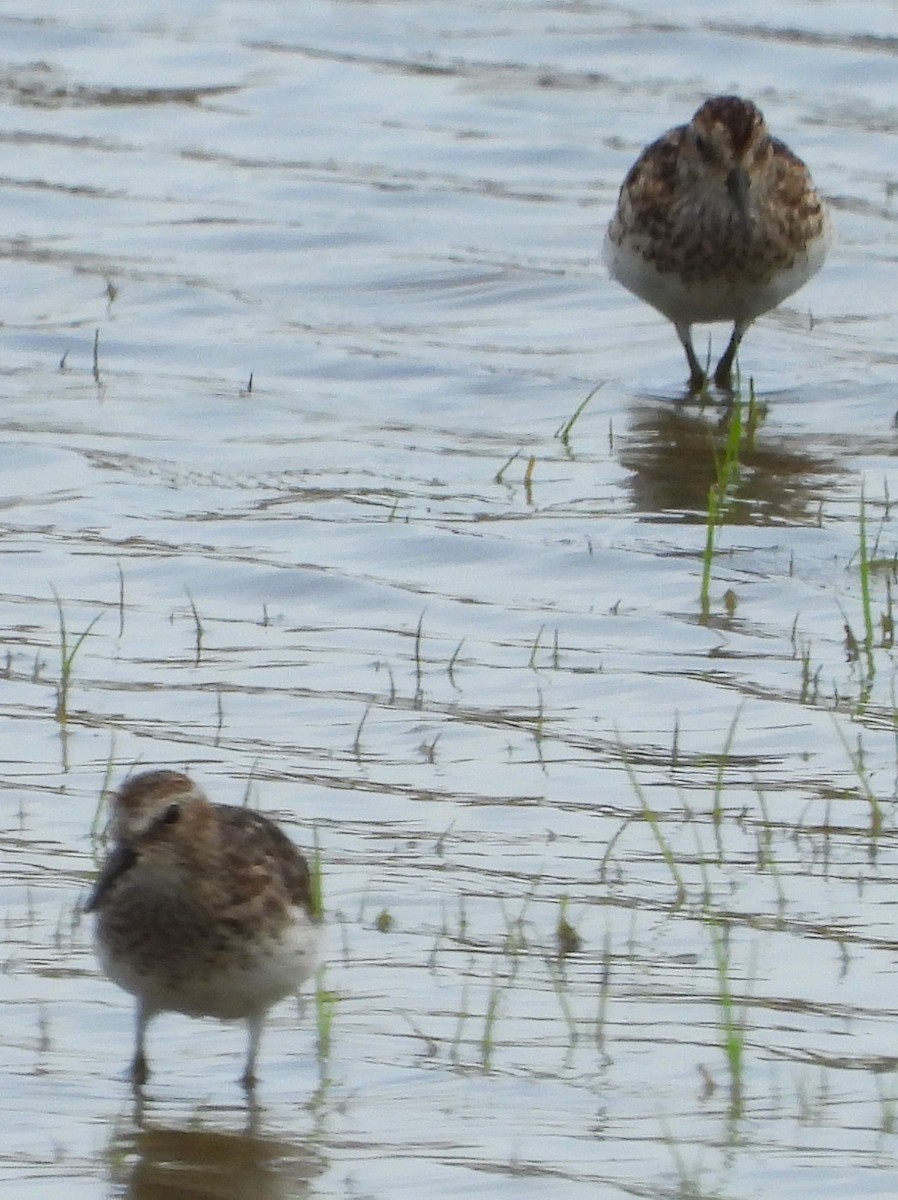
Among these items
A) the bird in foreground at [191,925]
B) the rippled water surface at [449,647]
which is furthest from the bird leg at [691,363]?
the bird in foreground at [191,925]

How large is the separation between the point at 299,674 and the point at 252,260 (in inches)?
270

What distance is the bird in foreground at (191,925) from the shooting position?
5906 mm

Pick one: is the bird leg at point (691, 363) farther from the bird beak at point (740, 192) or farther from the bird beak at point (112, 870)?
the bird beak at point (112, 870)

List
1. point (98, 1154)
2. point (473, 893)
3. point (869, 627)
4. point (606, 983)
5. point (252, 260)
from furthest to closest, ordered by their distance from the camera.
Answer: point (252, 260) → point (869, 627) → point (473, 893) → point (606, 983) → point (98, 1154)

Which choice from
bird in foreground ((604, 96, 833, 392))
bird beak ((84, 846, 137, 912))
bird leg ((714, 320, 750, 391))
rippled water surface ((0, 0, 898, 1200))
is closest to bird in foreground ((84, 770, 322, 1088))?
bird beak ((84, 846, 137, 912))

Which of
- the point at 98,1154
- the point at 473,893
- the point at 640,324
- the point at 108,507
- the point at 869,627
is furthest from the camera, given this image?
the point at 640,324

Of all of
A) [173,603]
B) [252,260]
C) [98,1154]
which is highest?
[252,260]

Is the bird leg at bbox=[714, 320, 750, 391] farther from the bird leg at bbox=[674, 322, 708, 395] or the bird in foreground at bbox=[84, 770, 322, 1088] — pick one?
the bird in foreground at bbox=[84, 770, 322, 1088]

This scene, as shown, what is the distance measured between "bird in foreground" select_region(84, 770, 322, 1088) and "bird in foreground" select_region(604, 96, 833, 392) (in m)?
7.06

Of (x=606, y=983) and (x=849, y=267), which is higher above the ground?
(x=849, y=267)

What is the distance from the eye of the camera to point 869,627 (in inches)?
335

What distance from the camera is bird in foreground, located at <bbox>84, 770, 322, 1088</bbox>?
19.4 ft

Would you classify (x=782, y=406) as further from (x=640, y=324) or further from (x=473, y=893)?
(x=473, y=893)

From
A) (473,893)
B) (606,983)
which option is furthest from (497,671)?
(606,983)
